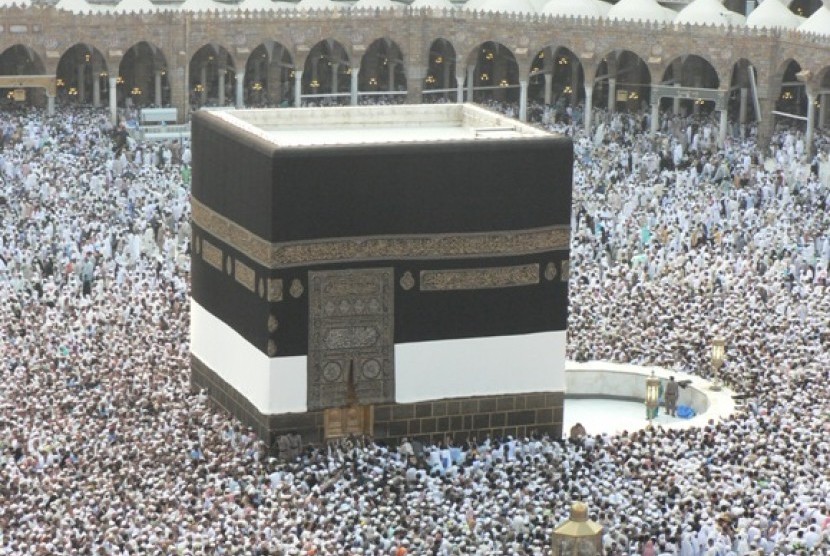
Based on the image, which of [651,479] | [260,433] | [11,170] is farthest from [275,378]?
[11,170]

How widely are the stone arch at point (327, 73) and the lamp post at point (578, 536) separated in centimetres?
2705

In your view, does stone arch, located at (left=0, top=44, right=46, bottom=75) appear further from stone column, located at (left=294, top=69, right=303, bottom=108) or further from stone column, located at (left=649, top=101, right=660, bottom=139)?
stone column, located at (left=649, top=101, right=660, bottom=139)

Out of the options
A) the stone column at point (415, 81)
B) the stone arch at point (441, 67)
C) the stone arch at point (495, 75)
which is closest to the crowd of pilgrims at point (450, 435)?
the stone column at point (415, 81)

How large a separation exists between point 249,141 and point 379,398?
322 centimetres

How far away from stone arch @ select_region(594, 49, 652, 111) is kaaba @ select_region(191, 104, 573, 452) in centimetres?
1832

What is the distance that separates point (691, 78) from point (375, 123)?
1727cm

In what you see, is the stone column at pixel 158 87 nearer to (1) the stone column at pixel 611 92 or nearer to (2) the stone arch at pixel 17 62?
(2) the stone arch at pixel 17 62

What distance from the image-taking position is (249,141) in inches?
1022

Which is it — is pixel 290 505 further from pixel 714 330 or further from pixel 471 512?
pixel 714 330

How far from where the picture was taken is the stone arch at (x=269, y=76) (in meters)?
46.0

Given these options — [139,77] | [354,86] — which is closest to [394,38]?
[354,86]

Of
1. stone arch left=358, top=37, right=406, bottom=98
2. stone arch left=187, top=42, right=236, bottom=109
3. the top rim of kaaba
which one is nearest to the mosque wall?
stone arch left=187, top=42, right=236, bottom=109

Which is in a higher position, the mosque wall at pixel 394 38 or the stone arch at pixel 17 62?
the mosque wall at pixel 394 38

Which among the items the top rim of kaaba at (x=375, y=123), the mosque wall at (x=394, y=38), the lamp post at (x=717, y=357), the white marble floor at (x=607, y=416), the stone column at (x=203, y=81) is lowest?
the white marble floor at (x=607, y=416)
